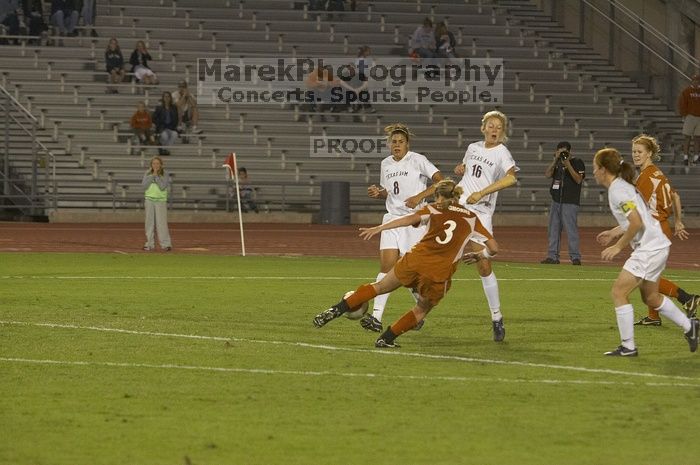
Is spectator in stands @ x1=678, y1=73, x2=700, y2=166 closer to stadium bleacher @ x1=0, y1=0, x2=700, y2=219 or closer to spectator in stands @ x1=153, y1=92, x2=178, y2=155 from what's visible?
stadium bleacher @ x1=0, y1=0, x2=700, y2=219

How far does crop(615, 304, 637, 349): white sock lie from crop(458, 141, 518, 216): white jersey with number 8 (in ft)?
7.56

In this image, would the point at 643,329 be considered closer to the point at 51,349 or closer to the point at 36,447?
the point at 51,349

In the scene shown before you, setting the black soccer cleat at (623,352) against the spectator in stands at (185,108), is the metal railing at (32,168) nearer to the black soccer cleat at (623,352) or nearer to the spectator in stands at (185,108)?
the spectator in stands at (185,108)

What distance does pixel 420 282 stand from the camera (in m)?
11.7

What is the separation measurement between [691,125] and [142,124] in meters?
15.4

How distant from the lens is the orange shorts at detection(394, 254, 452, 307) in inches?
460

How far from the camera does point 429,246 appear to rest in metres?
11.8

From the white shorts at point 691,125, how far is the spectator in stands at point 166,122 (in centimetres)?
1437

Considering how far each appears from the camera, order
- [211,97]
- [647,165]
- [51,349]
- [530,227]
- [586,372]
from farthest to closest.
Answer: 1. [211,97]
2. [530,227]
3. [647,165]
4. [51,349]
5. [586,372]

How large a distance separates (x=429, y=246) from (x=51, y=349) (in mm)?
3300

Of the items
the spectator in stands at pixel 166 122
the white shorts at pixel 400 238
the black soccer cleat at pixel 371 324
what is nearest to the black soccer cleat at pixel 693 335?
the black soccer cleat at pixel 371 324

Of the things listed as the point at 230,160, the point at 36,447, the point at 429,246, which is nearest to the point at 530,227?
the point at 230,160

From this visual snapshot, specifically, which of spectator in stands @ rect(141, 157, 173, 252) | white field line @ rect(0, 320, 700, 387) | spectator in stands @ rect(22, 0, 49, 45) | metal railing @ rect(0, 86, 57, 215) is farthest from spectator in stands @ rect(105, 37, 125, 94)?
white field line @ rect(0, 320, 700, 387)

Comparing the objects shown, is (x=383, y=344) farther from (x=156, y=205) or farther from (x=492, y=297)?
(x=156, y=205)
